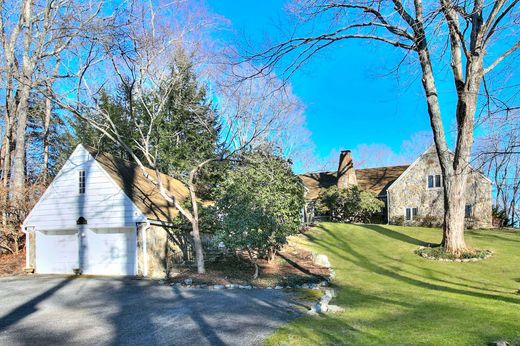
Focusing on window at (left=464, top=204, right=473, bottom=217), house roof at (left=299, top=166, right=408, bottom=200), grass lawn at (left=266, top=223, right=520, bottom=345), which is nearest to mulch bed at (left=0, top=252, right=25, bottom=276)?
grass lawn at (left=266, top=223, right=520, bottom=345)

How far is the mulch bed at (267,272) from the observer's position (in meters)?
12.9

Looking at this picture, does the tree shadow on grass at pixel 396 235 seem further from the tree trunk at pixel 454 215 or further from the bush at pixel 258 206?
the bush at pixel 258 206

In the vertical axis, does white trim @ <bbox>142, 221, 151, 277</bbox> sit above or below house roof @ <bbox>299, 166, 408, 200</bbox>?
below

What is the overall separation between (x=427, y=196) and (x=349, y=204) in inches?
231

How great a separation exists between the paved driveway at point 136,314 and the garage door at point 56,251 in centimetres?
344

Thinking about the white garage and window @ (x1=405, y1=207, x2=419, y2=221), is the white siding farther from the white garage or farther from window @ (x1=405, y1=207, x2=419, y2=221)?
window @ (x1=405, y1=207, x2=419, y2=221)

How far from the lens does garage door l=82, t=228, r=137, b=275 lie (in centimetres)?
1534

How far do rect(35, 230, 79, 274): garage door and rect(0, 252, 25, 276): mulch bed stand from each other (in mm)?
930

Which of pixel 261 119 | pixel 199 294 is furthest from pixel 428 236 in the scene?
pixel 199 294

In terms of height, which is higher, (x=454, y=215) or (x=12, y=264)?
(x=454, y=215)

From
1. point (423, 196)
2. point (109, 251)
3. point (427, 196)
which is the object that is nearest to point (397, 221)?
point (423, 196)

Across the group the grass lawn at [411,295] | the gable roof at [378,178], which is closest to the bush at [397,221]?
the gable roof at [378,178]

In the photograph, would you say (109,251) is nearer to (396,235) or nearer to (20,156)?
(20,156)

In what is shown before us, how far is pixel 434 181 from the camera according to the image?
28891mm
